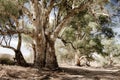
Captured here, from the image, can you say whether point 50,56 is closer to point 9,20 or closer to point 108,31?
point 9,20

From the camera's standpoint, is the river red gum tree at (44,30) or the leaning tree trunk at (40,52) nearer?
the river red gum tree at (44,30)

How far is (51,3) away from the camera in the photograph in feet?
51.2

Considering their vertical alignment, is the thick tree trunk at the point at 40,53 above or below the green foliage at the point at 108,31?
below

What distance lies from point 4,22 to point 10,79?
221 inches

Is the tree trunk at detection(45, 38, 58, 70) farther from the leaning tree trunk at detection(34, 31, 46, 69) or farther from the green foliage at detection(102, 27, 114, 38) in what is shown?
the green foliage at detection(102, 27, 114, 38)

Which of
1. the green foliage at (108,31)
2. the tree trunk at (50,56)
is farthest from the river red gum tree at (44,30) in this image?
the green foliage at (108,31)

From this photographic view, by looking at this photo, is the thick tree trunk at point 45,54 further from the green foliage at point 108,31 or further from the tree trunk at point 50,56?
the green foliage at point 108,31

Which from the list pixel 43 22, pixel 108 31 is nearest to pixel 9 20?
pixel 43 22

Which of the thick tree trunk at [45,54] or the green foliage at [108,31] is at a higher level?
the green foliage at [108,31]

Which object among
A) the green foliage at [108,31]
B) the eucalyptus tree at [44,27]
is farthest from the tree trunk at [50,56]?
the green foliage at [108,31]

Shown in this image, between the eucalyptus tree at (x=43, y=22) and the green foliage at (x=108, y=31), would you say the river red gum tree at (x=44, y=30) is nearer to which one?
the eucalyptus tree at (x=43, y=22)

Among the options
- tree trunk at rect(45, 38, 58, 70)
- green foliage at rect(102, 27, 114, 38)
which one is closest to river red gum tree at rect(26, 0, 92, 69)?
tree trunk at rect(45, 38, 58, 70)

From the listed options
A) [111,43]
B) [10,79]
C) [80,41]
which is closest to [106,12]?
[10,79]

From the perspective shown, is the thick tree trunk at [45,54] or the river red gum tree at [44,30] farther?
the thick tree trunk at [45,54]
